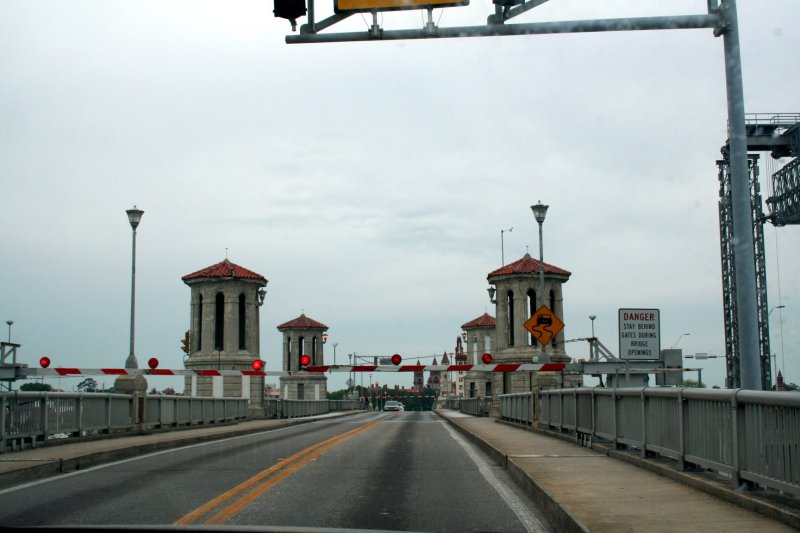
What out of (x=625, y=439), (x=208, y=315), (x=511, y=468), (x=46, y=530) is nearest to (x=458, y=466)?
(x=511, y=468)

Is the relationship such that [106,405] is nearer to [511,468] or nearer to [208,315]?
[511,468]

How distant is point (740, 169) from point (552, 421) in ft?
38.5

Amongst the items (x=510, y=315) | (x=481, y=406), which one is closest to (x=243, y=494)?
(x=510, y=315)

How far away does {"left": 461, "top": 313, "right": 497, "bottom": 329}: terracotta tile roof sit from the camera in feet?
304

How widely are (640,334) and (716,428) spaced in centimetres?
700

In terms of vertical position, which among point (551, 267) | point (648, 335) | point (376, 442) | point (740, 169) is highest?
point (551, 267)

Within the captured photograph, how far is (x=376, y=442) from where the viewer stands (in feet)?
71.9

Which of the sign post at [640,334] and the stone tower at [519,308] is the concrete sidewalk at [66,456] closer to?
the sign post at [640,334]

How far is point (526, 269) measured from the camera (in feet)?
186

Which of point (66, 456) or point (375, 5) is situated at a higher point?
point (375, 5)

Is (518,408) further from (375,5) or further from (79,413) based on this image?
(375,5)

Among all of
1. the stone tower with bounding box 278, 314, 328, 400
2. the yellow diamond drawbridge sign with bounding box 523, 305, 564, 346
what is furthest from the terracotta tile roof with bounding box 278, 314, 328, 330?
the yellow diamond drawbridge sign with bounding box 523, 305, 564, 346

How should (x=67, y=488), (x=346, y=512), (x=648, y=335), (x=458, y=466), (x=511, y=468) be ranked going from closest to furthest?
(x=346, y=512), (x=67, y=488), (x=511, y=468), (x=458, y=466), (x=648, y=335)

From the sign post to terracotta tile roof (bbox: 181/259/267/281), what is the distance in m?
40.1
